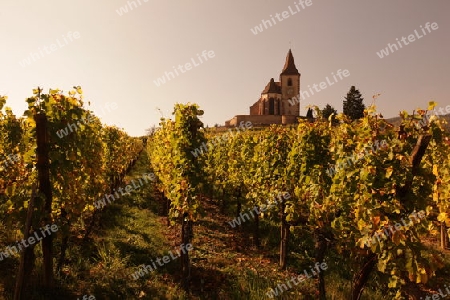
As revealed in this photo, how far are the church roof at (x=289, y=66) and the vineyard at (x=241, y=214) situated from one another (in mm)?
60244

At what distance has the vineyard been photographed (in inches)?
173

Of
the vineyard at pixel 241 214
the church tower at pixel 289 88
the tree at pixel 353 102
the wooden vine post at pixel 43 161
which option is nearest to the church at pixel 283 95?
the church tower at pixel 289 88

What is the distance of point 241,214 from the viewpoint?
45.4 feet

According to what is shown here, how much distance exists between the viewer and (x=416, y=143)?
4.46m

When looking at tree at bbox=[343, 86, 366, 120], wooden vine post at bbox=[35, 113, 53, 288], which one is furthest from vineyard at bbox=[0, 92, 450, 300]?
tree at bbox=[343, 86, 366, 120]

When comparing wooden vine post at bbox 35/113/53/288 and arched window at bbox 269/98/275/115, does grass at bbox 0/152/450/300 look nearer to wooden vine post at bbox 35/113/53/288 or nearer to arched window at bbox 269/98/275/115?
wooden vine post at bbox 35/113/53/288

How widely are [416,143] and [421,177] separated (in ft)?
1.93

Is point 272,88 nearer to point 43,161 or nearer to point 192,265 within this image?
point 192,265

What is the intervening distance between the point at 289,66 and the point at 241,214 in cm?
6393

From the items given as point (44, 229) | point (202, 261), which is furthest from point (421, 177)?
point (202, 261)

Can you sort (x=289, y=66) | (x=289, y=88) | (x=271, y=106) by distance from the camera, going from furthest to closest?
(x=289, y=66)
(x=271, y=106)
(x=289, y=88)

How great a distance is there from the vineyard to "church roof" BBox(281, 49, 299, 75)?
2372 inches

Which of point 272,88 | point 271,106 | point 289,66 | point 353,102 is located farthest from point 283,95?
point 353,102

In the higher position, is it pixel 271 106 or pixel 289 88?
pixel 289 88
